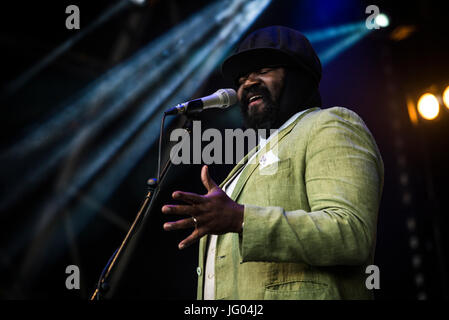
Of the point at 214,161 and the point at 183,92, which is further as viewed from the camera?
the point at 183,92

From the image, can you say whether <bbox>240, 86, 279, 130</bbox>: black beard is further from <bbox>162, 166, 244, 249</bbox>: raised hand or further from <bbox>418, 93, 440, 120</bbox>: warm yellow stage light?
<bbox>418, 93, 440, 120</bbox>: warm yellow stage light

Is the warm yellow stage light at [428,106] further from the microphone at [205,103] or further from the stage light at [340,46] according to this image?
the microphone at [205,103]

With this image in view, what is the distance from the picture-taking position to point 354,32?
3840mm

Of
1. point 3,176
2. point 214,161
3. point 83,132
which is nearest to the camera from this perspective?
point 214,161

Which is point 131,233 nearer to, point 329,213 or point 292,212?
point 292,212

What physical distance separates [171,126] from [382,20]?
7.95 ft

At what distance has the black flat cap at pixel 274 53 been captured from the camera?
206cm

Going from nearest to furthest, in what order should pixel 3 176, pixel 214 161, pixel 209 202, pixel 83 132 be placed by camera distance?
1. pixel 209 202
2. pixel 214 161
3. pixel 3 176
4. pixel 83 132

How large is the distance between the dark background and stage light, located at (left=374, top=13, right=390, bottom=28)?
0.17 feet

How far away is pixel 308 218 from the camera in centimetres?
124

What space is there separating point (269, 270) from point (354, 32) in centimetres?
325

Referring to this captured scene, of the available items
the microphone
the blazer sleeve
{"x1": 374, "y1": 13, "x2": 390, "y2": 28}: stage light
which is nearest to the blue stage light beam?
{"x1": 374, "y1": 13, "x2": 390, "y2": 28}: stage light
